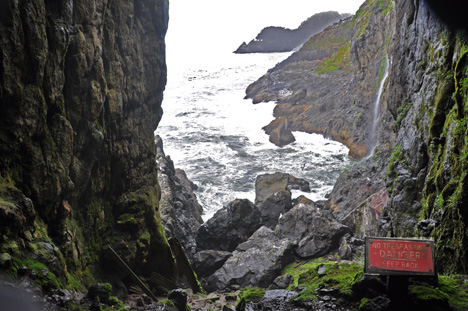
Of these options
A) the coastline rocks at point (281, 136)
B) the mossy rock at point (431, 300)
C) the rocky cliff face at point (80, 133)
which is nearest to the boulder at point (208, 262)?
the rocky cliff face at point (80, 133)

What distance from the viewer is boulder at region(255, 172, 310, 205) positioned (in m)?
26.5

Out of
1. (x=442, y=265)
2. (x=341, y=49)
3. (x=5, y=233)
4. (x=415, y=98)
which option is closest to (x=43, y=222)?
(x=5, y=233)

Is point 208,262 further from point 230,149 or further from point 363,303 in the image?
point 230,149

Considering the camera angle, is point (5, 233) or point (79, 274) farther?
point (79, 274)

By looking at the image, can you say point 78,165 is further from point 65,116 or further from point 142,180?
point 142,180

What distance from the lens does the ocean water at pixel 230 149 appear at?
3031 centimetres

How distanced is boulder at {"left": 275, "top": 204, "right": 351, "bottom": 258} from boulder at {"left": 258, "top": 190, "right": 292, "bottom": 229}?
3140 mm

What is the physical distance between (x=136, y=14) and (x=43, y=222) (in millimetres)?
8243

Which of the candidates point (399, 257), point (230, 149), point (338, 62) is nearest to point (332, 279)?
point (399, 257)

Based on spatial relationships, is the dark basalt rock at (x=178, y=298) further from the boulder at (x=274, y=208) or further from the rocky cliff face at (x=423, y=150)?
the boulder at (x=274, y=208)

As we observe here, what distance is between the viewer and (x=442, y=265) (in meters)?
8.38

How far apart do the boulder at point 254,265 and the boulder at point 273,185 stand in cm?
990

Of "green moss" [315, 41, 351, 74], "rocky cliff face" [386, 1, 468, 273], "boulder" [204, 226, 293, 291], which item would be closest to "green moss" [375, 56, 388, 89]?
"green moss" [315, 41, 351, 74]

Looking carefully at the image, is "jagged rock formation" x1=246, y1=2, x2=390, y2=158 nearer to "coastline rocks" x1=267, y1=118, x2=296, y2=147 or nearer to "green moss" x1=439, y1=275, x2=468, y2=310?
"coastline rocks" x1=267, y1=118, x2=296, y2=147
